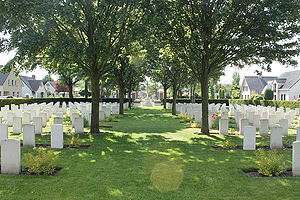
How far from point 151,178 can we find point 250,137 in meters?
5.34

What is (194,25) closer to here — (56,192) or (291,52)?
(291,52)

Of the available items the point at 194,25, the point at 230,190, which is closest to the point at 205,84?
the point at 194,25

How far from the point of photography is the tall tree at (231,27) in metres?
12.1

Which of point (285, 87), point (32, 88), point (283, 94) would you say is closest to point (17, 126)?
point (285, 87)

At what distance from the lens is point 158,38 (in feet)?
47.5

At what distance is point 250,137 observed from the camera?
35.0 feet

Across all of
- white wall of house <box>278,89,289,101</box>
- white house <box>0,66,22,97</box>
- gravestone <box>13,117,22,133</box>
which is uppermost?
white house <box>0,66,22,97</box>

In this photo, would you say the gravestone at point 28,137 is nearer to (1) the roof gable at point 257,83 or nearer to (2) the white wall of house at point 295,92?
(2) the white wall of house at point 295,92

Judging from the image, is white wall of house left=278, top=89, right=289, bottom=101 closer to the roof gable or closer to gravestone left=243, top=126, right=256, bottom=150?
the roof gable

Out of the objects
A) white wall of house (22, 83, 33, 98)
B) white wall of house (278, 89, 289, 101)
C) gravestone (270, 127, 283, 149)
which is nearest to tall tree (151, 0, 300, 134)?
gravestone (270, 127, 283, 149)

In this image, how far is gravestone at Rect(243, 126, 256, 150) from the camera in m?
10.5

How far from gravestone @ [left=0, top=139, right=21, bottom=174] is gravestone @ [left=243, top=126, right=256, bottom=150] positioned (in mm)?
8133

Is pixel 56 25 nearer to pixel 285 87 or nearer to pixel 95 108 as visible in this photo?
A: pixel 95 108

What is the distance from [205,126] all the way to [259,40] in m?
5.33
